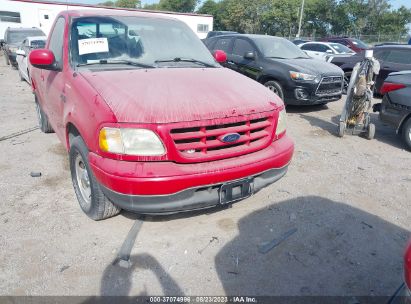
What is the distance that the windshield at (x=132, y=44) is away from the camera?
11.4ft

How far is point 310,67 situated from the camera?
7598 millimetres

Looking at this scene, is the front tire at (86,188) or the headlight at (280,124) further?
the headlight at (280,124)

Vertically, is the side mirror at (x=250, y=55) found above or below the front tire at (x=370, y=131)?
above

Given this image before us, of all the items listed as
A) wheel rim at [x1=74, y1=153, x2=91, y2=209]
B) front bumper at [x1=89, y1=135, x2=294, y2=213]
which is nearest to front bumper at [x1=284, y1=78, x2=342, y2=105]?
front bumper at [x1=89, y1=135, x2=294, y2=213]

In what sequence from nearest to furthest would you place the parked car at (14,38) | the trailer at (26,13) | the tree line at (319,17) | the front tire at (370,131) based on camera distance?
1. the front tire at (370,131)
2. the parked car at (14,38)
3. the trailer at (26,13)
4. the tree line at (319,17)

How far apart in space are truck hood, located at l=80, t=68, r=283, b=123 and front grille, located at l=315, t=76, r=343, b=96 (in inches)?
178

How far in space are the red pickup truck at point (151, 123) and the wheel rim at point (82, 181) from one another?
0.04ft

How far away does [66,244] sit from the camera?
2.98m

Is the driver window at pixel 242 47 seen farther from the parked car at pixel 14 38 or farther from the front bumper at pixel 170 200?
the parked car at pixel 14 38

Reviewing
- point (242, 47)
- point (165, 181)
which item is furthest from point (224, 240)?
point (242, 47)

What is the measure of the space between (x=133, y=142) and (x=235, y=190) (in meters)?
0.93

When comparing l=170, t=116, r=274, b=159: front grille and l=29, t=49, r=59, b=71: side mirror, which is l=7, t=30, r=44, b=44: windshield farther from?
l=170, t=116, r=274, b=159: front grille

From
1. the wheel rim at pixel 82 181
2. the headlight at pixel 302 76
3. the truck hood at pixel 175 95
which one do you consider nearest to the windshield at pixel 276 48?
the headlight at pixel 302 76

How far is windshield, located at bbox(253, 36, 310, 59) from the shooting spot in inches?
321
